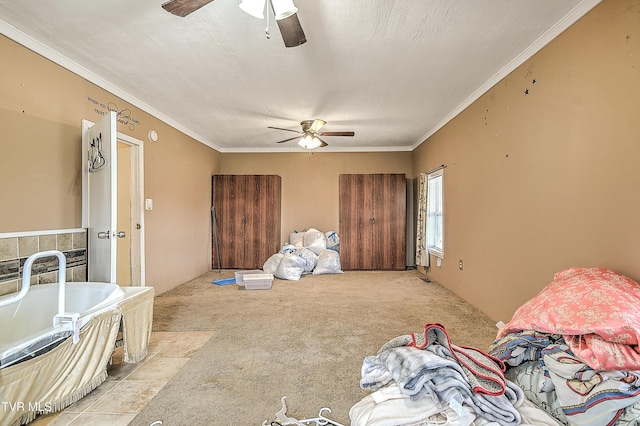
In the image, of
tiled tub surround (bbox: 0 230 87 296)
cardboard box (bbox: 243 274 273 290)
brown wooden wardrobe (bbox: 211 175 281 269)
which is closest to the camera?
tiled tub surround (bbox: 0 230 87 296)

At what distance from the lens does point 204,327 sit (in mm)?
2920

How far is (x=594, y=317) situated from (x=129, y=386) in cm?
258

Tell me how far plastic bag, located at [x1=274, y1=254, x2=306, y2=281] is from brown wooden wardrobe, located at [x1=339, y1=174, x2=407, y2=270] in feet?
3.52

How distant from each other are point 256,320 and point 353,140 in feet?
12.0

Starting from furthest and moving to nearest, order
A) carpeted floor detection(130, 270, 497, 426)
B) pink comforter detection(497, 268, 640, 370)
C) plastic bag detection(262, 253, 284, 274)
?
plastic bag detection(262, 253, 284, 274) < carpeted floor detection(130, 270, 497, 426) < pink comforter detection(497, 268, 640, 370)

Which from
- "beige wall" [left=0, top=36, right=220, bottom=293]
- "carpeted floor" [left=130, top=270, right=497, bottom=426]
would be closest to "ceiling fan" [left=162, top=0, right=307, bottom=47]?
"beige wall" [left=0, top=36, right=220, bottom=293]

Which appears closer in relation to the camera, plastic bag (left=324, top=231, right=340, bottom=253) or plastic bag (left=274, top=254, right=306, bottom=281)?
plastic bag (left=274, top=254, right=306, bottom=281)

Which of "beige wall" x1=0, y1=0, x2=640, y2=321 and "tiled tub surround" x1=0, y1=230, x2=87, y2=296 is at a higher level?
"beige wall" x1=0, y1=0, x2=640, y2=321

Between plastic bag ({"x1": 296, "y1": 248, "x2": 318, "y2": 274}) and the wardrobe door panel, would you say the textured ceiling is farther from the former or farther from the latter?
plastic bag ({"x1": 296, "y1": 248, "x2": 318, "y2": 274})

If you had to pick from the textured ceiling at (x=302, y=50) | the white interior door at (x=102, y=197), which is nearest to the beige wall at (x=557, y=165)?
the textured ceiling at (x=302, y=50)

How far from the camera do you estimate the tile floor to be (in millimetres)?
1615

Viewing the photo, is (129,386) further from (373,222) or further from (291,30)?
(373,222)

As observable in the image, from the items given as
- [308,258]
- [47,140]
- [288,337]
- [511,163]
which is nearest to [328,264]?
[308,258]

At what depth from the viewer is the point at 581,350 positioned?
127 centimetres
